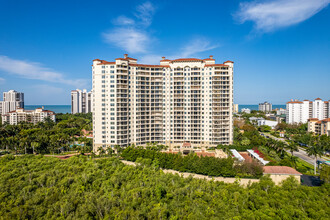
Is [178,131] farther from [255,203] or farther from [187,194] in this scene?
[255,203]

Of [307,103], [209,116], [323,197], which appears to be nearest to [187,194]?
A: [323,197]

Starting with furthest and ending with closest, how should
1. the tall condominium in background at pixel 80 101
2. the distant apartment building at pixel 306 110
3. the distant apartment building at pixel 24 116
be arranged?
1. the tall condominium in background at pixel 80 101
2. the distant apartment building at pixel 24 116
3. the distant apartment building at pixel 306 110

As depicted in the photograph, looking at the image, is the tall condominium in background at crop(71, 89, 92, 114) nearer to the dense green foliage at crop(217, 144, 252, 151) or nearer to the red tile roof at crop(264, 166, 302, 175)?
the dense green foliage at crop(217, 144, 252, 151)

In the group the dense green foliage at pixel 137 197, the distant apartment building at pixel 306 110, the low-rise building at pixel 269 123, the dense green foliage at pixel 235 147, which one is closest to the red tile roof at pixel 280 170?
the dense green foliage at pixel 137 197

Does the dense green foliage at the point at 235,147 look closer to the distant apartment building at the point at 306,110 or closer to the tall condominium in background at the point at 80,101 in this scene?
the distant apartment building at the point at 306,110

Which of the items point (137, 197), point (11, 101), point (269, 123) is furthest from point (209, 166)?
point (11, 101)

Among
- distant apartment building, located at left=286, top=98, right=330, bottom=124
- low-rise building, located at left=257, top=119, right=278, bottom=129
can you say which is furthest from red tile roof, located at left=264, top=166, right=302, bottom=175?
distant apartment building, located at left=286, top=98, right=330, bottom=124
